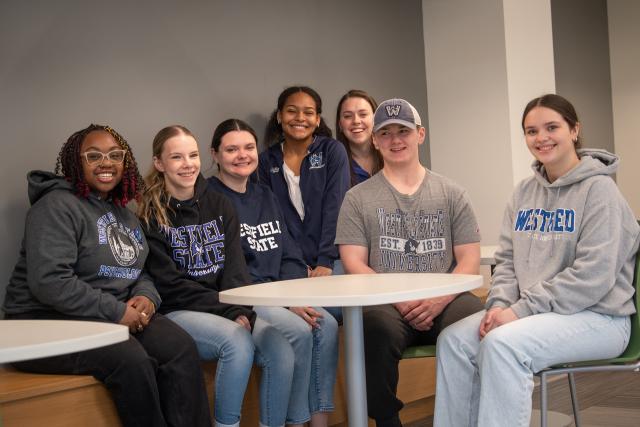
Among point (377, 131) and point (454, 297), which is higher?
point (377, 131)

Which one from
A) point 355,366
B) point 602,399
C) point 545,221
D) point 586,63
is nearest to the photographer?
point 355,366

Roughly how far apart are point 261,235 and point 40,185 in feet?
3.35

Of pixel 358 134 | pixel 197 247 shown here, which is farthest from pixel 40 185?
pixel 358 134

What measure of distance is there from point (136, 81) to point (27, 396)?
66.0 inches

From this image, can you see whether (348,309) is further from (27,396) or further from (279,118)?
(279,118)

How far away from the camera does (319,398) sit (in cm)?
325

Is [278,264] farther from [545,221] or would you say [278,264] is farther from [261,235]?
[545,221]

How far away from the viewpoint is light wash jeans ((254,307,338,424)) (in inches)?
124

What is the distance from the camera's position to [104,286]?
9.56 ft

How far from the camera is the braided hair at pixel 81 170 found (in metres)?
3.00

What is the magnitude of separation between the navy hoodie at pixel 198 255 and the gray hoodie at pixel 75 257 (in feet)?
0.34

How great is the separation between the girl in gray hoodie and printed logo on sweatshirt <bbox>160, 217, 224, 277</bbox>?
3.35 ft

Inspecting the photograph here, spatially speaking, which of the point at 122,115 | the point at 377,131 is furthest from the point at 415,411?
the point at 122,115

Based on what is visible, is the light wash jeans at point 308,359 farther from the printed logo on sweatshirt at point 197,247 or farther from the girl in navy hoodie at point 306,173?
the girl in navy hoodie at point 306,173
